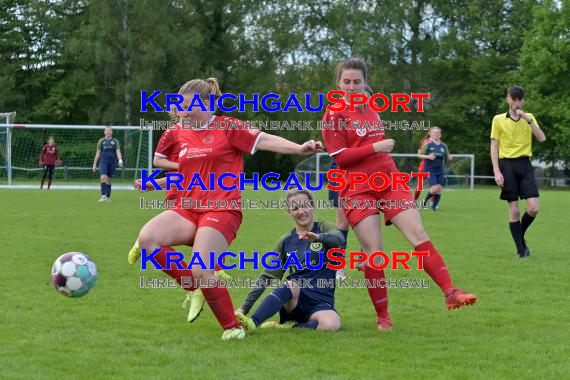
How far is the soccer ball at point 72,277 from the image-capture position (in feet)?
19.0

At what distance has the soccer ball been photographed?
579 centimetres

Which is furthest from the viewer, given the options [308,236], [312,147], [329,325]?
[329,325]

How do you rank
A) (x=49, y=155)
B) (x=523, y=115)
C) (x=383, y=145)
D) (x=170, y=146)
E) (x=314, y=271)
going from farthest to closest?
(x=49, y=155), (x=523, y=115), (x=170, y=146), (x=314, y=271), (x=383, y=145)

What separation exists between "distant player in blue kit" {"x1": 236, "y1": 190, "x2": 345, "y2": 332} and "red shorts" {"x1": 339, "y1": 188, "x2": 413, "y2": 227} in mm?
192

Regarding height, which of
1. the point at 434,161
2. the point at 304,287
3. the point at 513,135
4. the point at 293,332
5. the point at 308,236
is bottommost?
the point at 293,332

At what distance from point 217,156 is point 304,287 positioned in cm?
113

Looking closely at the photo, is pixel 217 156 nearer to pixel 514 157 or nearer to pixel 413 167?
pixel 514 157

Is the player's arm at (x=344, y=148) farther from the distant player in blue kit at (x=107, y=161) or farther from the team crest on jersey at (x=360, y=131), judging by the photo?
the distant player in blue kit at (x=107, y=161)

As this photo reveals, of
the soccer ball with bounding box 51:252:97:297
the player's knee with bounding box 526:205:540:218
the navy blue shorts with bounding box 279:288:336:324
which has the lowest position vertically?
the navy blue shorts with bounding box 279:288:336:324

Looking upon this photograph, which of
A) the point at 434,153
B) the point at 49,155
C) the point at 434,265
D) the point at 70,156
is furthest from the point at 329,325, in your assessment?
the point at 70,156

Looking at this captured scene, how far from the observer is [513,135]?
951 cm

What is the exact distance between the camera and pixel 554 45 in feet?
136

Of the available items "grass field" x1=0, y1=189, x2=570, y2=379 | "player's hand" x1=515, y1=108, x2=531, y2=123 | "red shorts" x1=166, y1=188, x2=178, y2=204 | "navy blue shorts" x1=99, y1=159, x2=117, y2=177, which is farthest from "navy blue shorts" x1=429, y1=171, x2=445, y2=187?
"red shorts" x1=166, y1=188, x2=178, y2=204

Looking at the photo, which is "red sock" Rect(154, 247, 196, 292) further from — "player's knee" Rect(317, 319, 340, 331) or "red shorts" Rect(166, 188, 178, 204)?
"player's knee" Rect(317, 319, 340, 331)
